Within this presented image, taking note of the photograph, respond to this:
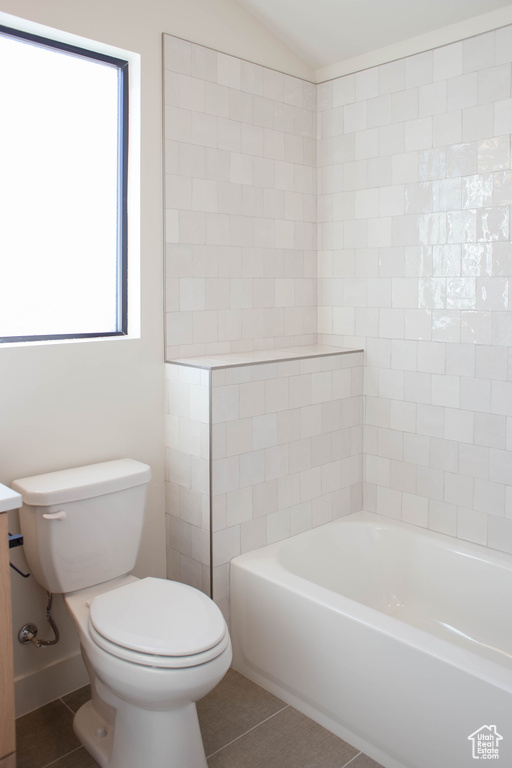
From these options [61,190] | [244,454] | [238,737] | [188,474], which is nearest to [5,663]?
[238,737]

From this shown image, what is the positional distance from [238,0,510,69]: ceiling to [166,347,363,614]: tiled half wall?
1.36m

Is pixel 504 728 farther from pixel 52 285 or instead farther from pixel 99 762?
pixel 52 285

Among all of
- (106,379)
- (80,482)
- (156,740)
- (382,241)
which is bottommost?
(156,740)

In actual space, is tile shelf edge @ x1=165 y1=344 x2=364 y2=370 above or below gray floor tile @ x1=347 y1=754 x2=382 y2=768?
above

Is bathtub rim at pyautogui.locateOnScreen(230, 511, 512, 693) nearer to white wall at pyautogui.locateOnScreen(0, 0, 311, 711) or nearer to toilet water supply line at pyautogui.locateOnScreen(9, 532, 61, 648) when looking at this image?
white wall at pyautogui.locateOnScreen(0, 0, 311, 711)

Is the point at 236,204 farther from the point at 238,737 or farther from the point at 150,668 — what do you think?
the point at 238,737

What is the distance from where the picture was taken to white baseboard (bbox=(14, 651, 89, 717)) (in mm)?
2322

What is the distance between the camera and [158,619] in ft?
6.37

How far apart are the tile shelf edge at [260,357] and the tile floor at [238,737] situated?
1229 mm

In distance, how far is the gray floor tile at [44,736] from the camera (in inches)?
82.7

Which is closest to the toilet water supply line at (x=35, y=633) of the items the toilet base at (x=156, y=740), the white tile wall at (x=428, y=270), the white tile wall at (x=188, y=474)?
the toilet base at (x=156, y=740)

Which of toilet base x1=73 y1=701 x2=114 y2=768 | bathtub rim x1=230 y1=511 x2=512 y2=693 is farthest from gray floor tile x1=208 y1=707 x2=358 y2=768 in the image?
bathtub rim x1=230 y1=511 x2=512 y2=693

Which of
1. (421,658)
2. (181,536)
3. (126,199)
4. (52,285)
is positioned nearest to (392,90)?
(126,199)

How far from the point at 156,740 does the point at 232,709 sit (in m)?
0.51
